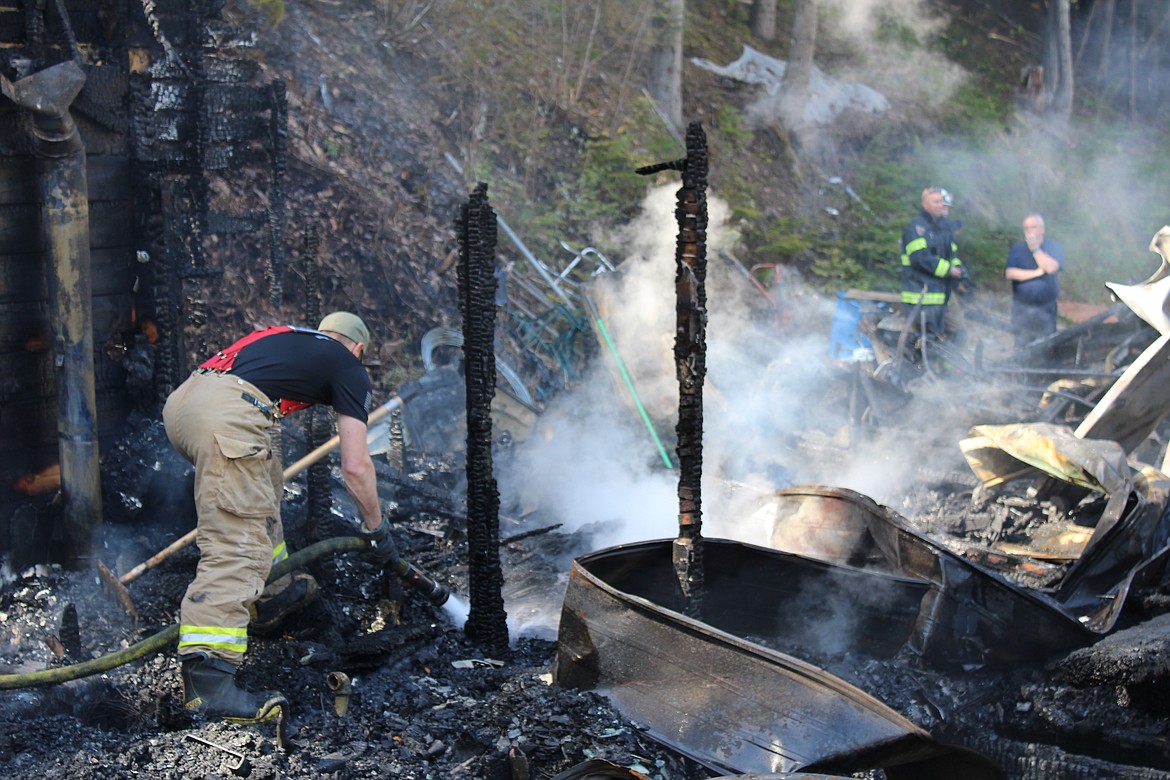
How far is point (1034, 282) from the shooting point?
11.4 meters

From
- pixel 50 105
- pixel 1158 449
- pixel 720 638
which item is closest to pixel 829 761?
pixel 720 638

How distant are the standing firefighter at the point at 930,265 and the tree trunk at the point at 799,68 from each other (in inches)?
220

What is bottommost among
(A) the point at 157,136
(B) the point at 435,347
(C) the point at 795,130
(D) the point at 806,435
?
(D) the point at 806,435

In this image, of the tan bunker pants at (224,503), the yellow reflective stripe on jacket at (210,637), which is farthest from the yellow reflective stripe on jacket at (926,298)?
the yellow reflective stripe on jacket at (210,637)

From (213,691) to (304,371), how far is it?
1508 millimetres

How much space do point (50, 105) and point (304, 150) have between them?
5135 mm

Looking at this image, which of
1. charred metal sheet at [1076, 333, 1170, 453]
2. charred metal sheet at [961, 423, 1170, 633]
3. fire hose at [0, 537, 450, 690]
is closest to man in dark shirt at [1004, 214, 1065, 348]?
charred metal sheet at [1076, 333, 1170, 453]

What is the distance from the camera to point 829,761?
4.41 meters

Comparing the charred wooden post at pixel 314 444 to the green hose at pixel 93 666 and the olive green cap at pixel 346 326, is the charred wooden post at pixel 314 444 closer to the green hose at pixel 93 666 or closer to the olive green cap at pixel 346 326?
the olive green cap at pixel 346 326

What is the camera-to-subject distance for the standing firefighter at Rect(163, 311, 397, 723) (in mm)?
5023

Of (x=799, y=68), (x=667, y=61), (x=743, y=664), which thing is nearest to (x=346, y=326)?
(x=743, y=664)

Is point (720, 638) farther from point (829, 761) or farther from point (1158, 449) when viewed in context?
point (1158, 449)

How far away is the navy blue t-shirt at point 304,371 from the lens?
5422mm

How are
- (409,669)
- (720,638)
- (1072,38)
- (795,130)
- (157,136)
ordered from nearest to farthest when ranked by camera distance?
(720,638), (409,669), (157,136), (795,130), (1072,38)
